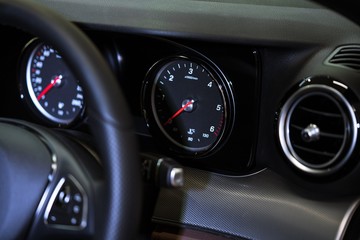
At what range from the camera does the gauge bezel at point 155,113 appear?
1.56 m

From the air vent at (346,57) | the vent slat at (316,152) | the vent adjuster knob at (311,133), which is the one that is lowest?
the vent slat at (316,152)

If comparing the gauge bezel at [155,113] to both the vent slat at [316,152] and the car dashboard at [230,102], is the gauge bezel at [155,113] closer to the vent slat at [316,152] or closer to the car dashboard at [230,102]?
the car dashboard at [230,102]

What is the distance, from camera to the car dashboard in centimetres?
140

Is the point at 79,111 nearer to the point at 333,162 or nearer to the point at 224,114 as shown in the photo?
the point at 224,114

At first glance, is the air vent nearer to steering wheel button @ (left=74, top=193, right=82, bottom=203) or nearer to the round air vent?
the round air vent

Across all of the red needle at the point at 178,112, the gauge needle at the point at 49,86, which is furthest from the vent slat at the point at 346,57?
the gauge needle at the point at 49,86

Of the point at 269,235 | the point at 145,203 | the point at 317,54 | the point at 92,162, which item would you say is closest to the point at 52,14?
the point at 92,162

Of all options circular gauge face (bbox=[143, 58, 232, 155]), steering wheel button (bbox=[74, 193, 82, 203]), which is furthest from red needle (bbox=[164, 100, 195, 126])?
steering wheel button (bbox=[74, 193, 82, 203])

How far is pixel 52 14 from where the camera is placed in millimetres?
1089

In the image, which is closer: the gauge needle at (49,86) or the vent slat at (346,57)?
the vent slat at (346,57)

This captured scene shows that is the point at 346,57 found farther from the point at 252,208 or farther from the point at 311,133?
the point at 252,208

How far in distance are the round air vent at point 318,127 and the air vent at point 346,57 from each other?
0.19 feet

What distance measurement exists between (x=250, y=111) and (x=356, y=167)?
295mm

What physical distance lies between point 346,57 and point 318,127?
0.53 ft
